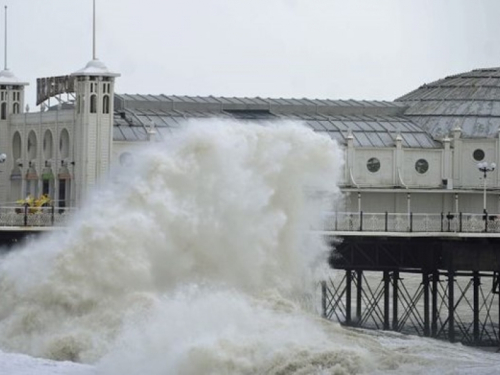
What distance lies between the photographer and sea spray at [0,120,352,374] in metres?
73.2

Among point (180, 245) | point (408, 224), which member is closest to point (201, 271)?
point (180, 245)

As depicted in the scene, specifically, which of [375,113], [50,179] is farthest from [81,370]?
[375,113]

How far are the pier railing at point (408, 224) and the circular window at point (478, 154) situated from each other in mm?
11198

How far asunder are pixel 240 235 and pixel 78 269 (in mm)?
4961

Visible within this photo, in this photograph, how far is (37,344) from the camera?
73.2 metres

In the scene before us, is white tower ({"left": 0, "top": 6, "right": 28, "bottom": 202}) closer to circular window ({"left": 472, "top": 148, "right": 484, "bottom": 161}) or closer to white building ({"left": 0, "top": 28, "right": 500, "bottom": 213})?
white building ({"left": 0, "top": 28, "right": 500, "bottom": 213})

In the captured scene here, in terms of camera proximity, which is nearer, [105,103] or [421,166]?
[105,103]

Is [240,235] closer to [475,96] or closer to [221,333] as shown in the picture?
[221,333]

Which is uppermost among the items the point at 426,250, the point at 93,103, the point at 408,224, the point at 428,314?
the point at 93,103

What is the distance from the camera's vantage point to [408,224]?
9106 centimetres

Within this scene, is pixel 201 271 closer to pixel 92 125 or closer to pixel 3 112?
pixel 92 125

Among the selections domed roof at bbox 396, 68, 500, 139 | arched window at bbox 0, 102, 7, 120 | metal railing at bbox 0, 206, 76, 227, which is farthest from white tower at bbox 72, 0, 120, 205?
domed roof at bbox 396, 68, 500, 139

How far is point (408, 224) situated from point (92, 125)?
40.3ft

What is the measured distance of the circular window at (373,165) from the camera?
10269 centimetres
